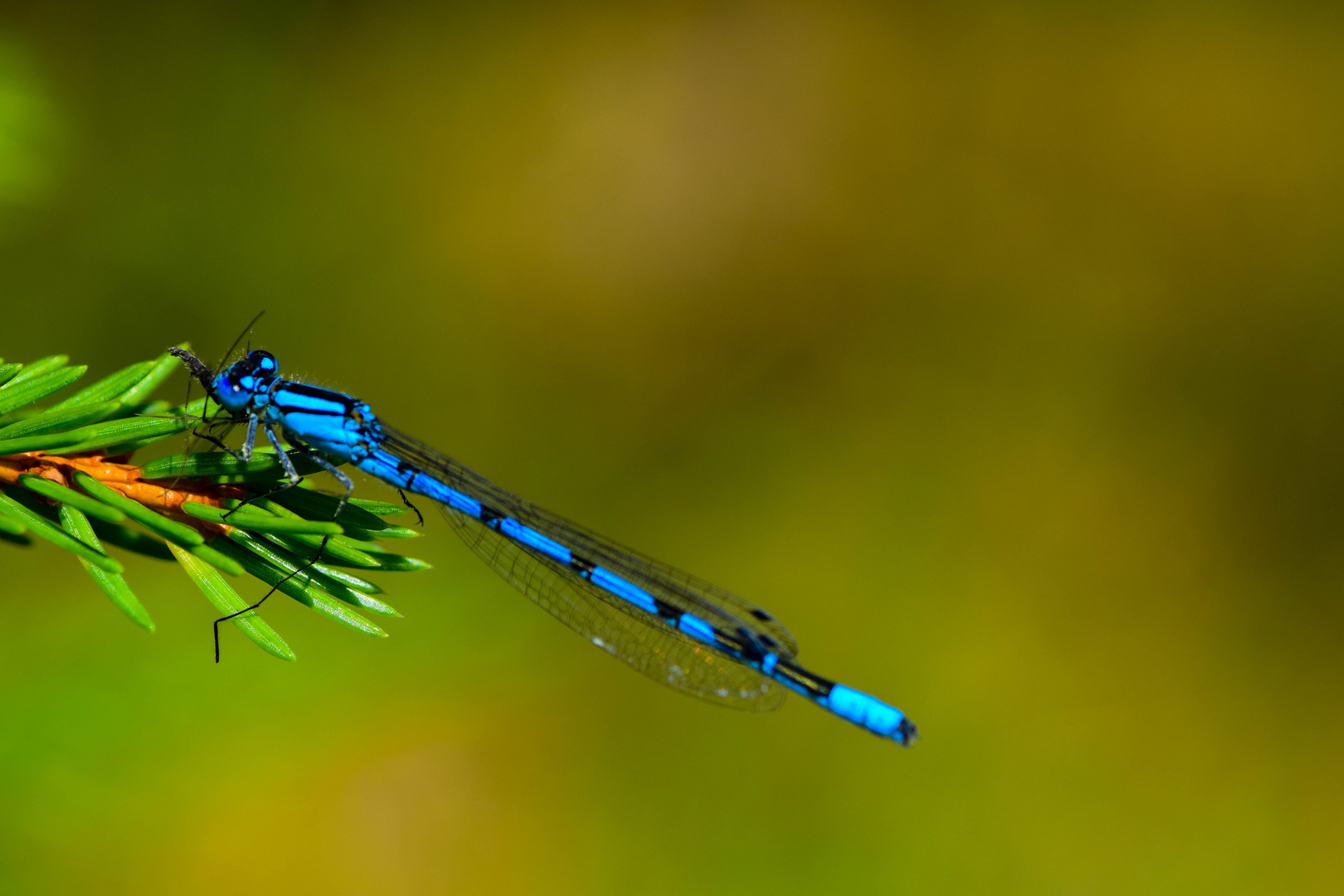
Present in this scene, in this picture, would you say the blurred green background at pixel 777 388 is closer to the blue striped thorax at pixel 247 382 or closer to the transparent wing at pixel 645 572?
the transparent wing at pixel 645 572

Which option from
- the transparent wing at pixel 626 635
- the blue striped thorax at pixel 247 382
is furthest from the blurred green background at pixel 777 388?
the blue striped thorax at pixel 247 382

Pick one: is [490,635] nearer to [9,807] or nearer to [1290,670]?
[9,807]

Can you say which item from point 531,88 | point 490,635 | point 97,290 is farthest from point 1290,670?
point 97,290

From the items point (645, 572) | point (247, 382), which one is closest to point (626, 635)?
point (645, 572)

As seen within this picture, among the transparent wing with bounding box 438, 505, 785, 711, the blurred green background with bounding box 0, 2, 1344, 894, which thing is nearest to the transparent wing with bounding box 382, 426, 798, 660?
the transparent wing with bounding box 438, 505, 785, 711

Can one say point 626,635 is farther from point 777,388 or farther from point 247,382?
point 777,388
